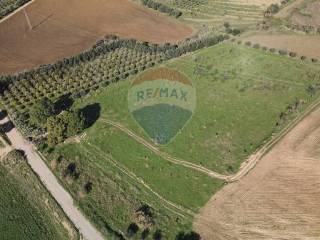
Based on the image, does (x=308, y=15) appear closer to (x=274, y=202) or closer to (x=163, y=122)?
(x=163, y=122)

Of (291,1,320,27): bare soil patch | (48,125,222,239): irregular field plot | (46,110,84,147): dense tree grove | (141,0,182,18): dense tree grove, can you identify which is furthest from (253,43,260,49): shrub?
(46,110,84,147): dense tree grove

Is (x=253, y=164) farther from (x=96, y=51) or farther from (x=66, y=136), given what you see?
(x=96, y=51)

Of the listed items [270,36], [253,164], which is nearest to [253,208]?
[253,164]

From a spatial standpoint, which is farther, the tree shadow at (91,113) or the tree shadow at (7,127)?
the tree shadow at (91,113)

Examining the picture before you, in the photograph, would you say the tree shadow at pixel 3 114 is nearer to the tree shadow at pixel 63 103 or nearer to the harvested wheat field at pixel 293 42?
the tree shadow at pixel 63 103

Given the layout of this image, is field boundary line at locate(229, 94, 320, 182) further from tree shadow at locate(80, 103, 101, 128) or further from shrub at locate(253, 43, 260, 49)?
tree shadow at locate(80, 103, 101, 128)

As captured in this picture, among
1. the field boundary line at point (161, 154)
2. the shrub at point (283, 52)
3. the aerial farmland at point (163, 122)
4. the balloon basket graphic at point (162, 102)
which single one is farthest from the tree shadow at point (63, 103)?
the shrub at point (283, 52)
